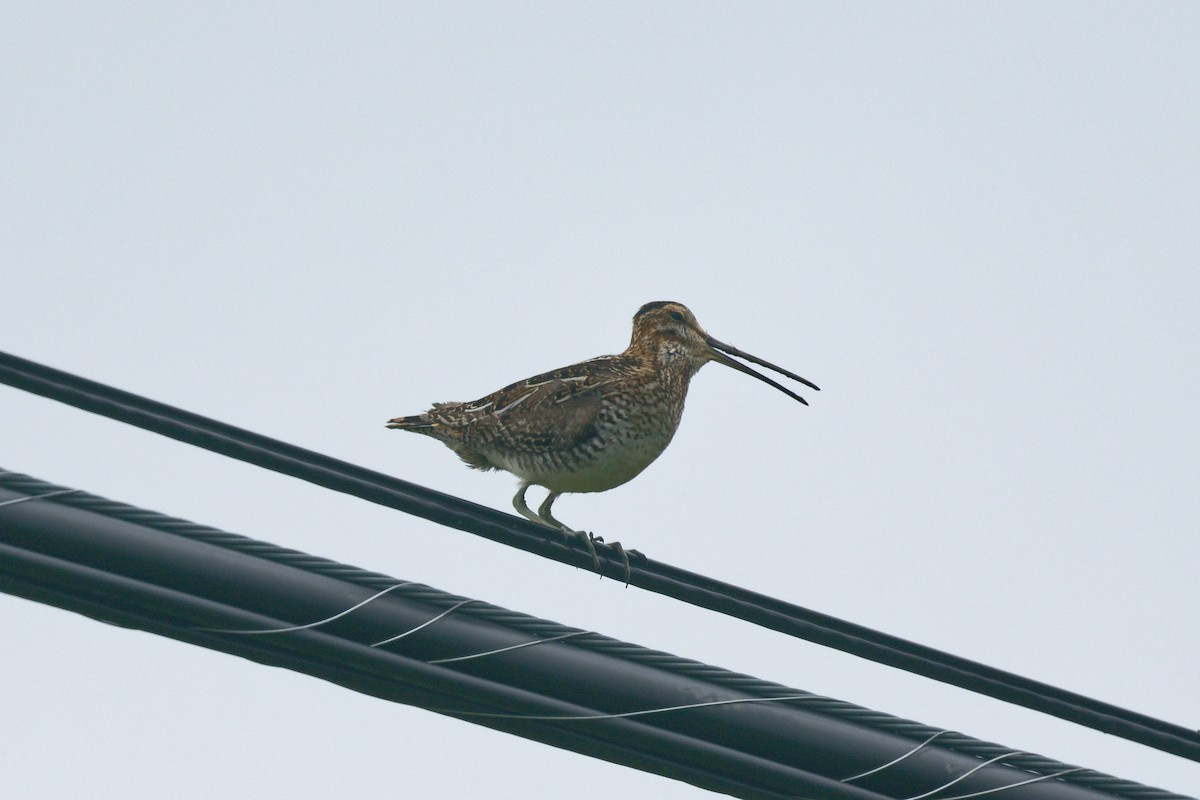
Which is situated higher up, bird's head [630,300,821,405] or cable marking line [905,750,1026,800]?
bird's head [630,300,821,405]

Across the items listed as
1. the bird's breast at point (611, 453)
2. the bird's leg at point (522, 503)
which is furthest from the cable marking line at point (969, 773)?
the bird's leg at point (522, 503)

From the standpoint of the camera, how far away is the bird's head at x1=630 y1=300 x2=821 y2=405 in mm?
9398

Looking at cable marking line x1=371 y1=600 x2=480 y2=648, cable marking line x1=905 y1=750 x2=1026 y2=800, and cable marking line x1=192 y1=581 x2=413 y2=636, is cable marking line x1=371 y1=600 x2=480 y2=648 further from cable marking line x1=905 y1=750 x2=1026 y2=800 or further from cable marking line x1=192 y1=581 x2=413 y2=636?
cable marking line x1=905 y1=750 x2=1026 y2=800

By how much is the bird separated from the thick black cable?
3.03 m

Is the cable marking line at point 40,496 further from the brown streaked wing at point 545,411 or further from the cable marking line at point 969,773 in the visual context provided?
the brown streaked wing at point 545,411

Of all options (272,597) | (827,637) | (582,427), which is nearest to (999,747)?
(827,637)

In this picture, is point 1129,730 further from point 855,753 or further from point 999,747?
point 855,753

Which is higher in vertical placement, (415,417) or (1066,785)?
Result: (415,417)

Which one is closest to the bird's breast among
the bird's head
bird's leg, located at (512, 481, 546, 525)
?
bird's leg, located at (512, 481, 546, 525)

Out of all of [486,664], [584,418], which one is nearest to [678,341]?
[584,418]

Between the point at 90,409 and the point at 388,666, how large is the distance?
3.48ft

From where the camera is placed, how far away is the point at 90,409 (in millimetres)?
4496

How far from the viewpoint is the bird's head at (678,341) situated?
9.40 m

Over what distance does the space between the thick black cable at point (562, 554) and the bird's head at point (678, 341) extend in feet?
13.1
